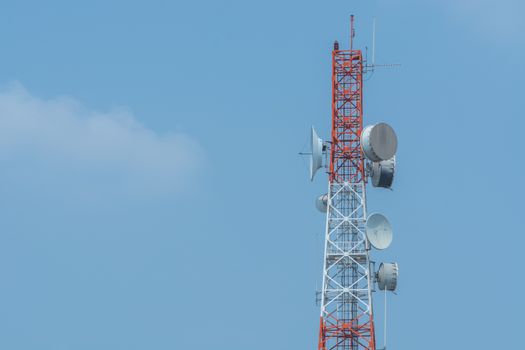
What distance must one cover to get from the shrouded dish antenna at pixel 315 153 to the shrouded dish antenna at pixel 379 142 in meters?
3.70

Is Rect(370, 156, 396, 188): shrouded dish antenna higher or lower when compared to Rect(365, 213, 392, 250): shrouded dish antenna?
higher

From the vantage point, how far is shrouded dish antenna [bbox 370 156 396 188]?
374ft

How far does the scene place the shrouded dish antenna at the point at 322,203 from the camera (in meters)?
119

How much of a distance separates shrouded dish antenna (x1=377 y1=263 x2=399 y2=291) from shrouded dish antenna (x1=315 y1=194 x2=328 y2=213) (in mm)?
6789

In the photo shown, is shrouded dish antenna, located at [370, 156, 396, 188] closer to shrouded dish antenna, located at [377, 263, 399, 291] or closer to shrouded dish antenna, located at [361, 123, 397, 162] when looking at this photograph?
shrouded dish antenna, located at [361, 123, 397, 162]

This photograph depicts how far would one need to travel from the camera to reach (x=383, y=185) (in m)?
114

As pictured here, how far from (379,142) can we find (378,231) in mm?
5706

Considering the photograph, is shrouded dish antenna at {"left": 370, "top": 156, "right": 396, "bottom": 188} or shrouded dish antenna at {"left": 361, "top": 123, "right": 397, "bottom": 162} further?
shrouded dish antenna at {"left": 370, "top": 156, "right": 396, "bottom": 188}

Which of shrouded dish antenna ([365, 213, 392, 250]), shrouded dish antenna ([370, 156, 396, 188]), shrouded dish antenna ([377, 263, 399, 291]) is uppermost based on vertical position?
shrouded dish antenna ([370, 156, 396, 188])

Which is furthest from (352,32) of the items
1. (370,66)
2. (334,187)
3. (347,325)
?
(347,325)

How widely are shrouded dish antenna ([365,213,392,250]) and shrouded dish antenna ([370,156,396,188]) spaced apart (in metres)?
2.51

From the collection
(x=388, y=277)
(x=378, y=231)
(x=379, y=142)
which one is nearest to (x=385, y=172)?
(x=379, y=142)

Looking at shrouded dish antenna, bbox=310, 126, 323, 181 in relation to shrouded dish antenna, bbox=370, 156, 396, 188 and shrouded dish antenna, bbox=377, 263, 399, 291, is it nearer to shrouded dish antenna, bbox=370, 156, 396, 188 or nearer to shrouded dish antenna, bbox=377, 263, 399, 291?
shrouded dish antenna, bbox=370, 156, 396, 188

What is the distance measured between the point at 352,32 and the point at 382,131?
900cm
